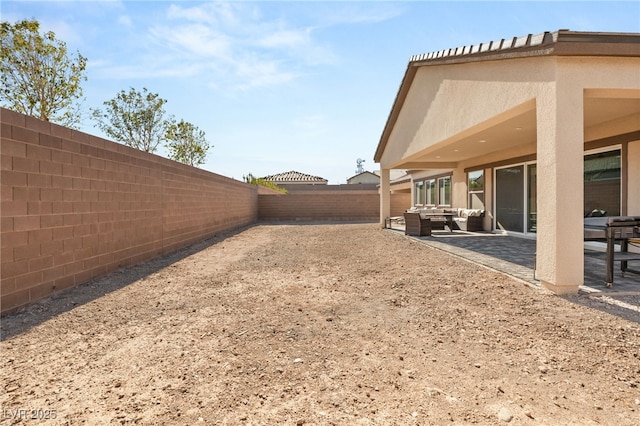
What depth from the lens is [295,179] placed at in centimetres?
4684

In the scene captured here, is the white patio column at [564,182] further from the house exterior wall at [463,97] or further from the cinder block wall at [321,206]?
the cinder block wall at [321,206]

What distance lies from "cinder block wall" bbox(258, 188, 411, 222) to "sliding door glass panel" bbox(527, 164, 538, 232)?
1349cm

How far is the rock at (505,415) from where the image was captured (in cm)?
215

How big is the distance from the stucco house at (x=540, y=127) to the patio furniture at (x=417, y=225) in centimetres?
220

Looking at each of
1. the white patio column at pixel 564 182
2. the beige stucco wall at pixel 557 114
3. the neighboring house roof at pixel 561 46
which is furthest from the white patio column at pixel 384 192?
the white patio column at pixel 564 182

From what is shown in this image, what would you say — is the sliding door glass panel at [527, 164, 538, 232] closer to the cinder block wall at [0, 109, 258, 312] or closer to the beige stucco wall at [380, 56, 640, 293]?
the beige stucco wall at [380, 56, 640, 293]

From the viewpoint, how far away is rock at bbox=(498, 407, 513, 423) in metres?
2.15

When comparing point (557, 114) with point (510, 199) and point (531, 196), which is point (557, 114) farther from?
point (510, 199)

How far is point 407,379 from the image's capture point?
104 inches

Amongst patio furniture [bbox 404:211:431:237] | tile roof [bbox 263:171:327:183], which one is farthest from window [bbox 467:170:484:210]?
tile roof [bbox 263:171:327:183]

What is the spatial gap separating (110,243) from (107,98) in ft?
71.5

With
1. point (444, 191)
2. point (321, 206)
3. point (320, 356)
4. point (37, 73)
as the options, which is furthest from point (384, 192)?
point (37, 73)

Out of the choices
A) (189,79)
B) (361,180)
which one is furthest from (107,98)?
(361,180)

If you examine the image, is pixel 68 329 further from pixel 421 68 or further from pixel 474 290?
pixel 421 68
